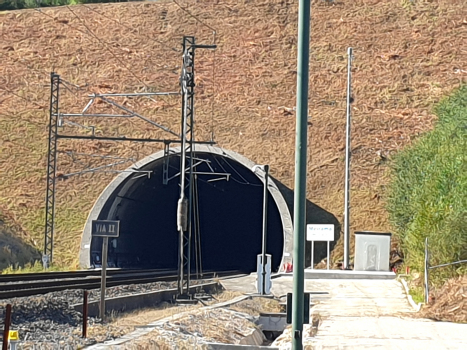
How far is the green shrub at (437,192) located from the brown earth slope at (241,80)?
15.5 ft

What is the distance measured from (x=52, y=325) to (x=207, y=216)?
45.1 meters

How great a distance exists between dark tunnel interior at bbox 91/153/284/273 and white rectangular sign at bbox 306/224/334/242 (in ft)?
20.5

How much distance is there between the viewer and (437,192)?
3098 cm

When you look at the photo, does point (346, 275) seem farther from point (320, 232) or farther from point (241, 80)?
point (241, 80)

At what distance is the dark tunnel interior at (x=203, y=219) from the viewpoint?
49875mm

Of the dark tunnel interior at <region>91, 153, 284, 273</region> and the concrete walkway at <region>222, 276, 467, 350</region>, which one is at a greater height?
the dark tunnel interior at <region>91, 153, 284, 273</region>

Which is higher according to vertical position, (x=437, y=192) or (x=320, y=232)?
(x=437, y=192)

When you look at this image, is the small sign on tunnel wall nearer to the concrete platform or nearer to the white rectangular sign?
the concrete platform

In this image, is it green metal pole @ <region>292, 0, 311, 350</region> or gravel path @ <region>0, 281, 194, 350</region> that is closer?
green metal pole @ <region>292, 0, 311, 350</region>

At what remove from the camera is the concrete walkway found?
16516 mm

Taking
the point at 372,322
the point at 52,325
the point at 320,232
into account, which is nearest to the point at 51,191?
the point at 320,232

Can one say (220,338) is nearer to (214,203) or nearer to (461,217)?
(461,217)

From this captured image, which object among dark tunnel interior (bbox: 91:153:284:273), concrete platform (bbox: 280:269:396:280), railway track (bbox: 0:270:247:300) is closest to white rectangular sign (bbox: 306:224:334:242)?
concrete platform (bbox: 280:269:396:280)

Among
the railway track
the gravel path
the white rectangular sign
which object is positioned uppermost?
the white rectangular sign
